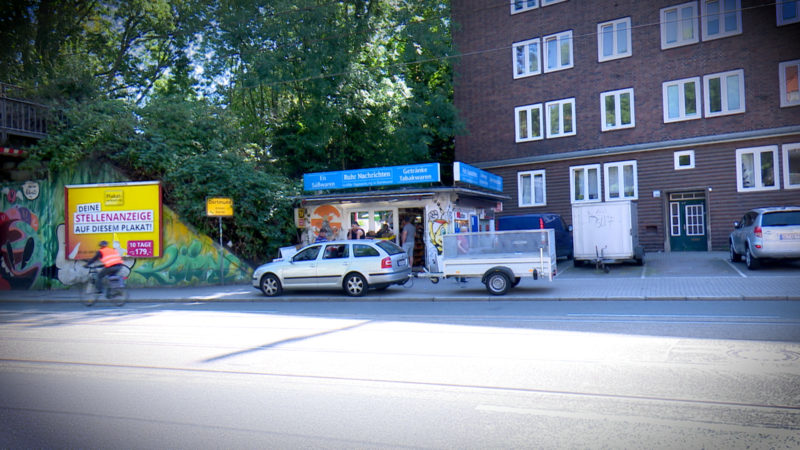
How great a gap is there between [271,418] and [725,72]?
24947mm

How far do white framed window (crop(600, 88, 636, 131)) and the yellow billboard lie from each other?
63.3ft

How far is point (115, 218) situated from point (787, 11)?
26655 millimetres

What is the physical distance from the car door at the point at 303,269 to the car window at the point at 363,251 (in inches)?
46.5

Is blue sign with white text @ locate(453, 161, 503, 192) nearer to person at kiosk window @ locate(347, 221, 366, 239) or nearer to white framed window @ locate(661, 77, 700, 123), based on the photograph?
person at kiosk window @ locate(347, 221, 366, 239)

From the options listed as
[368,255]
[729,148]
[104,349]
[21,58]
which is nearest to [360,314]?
[368,255]

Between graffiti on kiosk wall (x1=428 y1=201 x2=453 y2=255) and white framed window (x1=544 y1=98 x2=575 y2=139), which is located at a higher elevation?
white framed window (x1=544 y1=98 x2=575 y2=139)

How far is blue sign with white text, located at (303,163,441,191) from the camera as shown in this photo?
757 inches

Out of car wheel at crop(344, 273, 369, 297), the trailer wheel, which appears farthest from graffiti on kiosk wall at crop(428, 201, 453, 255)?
the trailer wheel

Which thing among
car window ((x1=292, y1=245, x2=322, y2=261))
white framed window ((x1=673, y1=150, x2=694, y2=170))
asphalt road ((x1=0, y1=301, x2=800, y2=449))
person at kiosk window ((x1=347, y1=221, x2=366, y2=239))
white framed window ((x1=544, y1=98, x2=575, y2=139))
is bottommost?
asphalt road ((x1=0, y1=301, x2=800, y2=449))

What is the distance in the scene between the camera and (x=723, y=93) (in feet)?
77.8

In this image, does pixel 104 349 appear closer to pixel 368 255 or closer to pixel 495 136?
pixel 368 255

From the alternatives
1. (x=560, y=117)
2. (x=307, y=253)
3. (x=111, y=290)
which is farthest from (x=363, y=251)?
(x=560, y=117)

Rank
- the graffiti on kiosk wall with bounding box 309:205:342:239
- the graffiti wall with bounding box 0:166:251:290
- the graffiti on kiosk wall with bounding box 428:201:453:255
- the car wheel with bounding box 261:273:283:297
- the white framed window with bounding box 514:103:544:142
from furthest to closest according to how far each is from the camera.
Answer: the white framed window with bounding box 514:103:544:142 < the graffiti on kiosk wall with bounding box 309:205:342:239 < the graffiti wall with bounding box 0:166:251:290 < the graffiti on kiosk wall with bounding box 428:201:453:255 < the car wheel with bounding box 261:273:283:297

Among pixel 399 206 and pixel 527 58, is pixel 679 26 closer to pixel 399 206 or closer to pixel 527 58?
pixel 527 58
